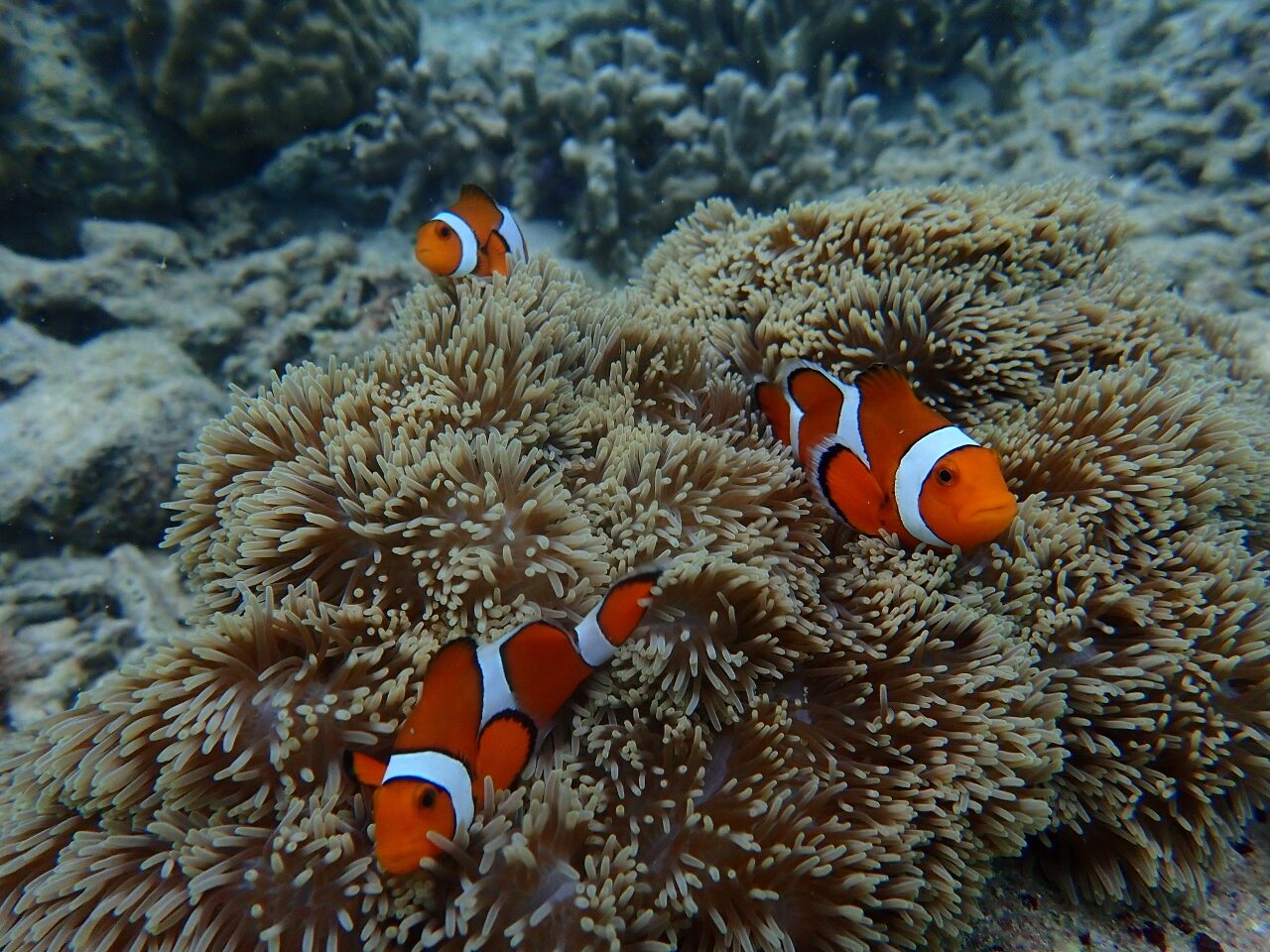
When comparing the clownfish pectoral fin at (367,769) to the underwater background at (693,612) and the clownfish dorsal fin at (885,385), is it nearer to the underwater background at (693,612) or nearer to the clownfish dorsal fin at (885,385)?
the underwater background at (693,612)

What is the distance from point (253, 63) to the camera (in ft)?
11.5

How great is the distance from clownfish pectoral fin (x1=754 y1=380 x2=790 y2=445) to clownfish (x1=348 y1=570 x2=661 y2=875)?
64 centimetres

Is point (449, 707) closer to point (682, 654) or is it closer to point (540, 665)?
point (540, 665)

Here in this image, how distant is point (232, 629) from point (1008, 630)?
159cm

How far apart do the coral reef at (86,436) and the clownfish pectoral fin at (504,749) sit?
2137 mm

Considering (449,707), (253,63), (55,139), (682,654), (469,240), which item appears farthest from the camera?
(253,63)

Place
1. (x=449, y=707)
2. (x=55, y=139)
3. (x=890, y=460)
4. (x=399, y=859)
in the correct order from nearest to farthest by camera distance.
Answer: (x=399, y=859) < (x=449, y=707) < (x=890, y=460) < (x=55, y=139)

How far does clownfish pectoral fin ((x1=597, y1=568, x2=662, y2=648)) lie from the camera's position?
127cm

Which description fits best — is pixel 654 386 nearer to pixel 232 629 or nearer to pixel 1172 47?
pixel 232 629

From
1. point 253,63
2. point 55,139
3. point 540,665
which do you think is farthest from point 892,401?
point 55,139

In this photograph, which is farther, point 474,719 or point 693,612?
point 693,612

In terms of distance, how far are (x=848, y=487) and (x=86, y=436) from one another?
8.84 ft

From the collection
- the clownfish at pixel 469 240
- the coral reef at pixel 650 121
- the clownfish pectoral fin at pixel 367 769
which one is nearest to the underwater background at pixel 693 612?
the clownfish pectoral fin at pixel 367 769

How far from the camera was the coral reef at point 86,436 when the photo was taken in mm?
2543
